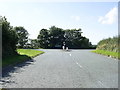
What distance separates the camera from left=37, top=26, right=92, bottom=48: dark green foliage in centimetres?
8188

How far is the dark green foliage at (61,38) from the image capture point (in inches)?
3223

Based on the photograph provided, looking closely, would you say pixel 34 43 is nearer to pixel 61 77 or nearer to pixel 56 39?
pixel 56 39

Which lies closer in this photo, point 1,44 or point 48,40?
point 1,44

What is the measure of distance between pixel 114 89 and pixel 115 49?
25.1 meters

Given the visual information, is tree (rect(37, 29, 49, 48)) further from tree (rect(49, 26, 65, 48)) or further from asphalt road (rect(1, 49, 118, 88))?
asphalt road (rect(1, 49, 118, 88))

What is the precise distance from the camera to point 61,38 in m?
85.7

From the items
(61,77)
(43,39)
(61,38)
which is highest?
(61,38)

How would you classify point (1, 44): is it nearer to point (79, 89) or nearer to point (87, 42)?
point (79, 89)

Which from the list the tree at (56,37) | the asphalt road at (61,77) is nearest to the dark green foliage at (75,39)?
the tree at (56,37)

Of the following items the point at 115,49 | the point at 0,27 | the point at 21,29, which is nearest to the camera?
the point at 0,27

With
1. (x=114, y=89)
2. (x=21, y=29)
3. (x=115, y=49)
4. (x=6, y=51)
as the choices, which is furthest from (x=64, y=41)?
(x=114, y=89)

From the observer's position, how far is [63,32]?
87750mm

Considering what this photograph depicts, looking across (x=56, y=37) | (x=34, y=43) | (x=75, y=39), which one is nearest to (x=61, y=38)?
(x=56, y=37)

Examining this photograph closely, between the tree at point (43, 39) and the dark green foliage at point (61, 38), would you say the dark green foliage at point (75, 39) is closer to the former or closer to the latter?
the dark green foliage at point (61, 38)
